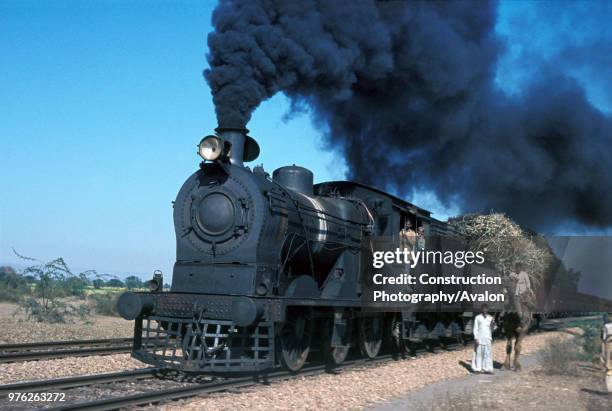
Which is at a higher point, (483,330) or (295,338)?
(483,330)

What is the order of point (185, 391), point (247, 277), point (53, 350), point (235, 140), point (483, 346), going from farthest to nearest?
point (53, 350), point (483, 346), point (235, 140), point (247, 277), point (185, 391)

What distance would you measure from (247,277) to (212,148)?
216cm

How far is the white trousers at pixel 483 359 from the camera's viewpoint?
39.7 ft

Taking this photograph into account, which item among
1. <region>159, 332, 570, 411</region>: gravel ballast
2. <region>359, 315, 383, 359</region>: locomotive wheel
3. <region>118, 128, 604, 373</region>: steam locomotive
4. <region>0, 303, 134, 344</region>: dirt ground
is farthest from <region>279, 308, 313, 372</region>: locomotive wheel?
<region>0, 303, 134, 344</region>: dirt ground

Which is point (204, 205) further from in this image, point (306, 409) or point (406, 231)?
point (406, 231)

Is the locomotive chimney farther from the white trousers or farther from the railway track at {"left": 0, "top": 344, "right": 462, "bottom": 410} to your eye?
the white trousers

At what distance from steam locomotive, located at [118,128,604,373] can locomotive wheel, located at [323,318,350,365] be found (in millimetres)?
22

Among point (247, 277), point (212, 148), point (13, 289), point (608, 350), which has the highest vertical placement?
point (212, 148)

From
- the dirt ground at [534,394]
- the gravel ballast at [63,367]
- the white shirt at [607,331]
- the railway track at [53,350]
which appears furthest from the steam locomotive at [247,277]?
the white shirt at [607,331]

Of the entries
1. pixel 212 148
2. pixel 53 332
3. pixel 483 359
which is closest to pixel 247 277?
pixel 212 148

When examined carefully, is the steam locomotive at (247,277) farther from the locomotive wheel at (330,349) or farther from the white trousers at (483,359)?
the white trousers at (483,359)

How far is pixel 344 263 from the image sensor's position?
12.6 m

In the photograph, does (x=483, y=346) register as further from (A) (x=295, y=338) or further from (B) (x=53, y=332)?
(B) (x=53, y=332)

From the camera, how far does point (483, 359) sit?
12227 mm
